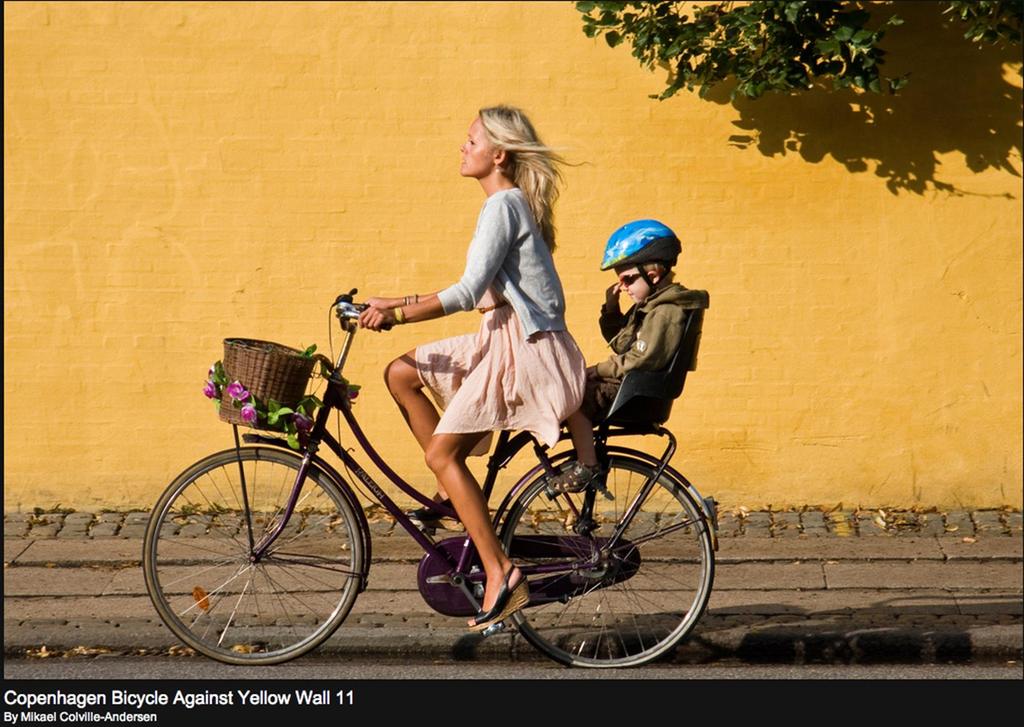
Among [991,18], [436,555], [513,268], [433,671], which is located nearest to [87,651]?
[433,671]

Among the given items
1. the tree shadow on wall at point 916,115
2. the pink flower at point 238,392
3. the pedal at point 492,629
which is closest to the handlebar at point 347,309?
the pink flower at point 238,392

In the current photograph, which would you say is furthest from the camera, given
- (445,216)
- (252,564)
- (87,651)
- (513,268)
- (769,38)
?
(445,216)

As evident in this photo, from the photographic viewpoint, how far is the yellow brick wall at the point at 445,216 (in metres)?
8.77

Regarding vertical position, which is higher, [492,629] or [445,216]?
[445,216]

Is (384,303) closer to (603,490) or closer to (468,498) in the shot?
(468,498)

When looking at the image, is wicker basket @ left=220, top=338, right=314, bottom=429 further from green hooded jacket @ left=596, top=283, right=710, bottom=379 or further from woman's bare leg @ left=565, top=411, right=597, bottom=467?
green hooded jacket @ left=596, top=283, right=710, bottom=379

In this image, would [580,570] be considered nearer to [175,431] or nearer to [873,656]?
[873,656]

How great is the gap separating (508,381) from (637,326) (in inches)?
20.9

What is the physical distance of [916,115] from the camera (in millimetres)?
8797

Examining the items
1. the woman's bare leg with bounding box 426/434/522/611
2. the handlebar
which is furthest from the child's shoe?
the handlebar

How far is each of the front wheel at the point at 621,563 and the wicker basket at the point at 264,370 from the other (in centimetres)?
91

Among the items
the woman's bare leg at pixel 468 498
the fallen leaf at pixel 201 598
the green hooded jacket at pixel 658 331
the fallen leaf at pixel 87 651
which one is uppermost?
the green hooded jacket at pixel 658 331

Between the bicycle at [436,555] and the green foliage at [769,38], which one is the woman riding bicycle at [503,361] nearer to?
the bicycle at [436,555]
